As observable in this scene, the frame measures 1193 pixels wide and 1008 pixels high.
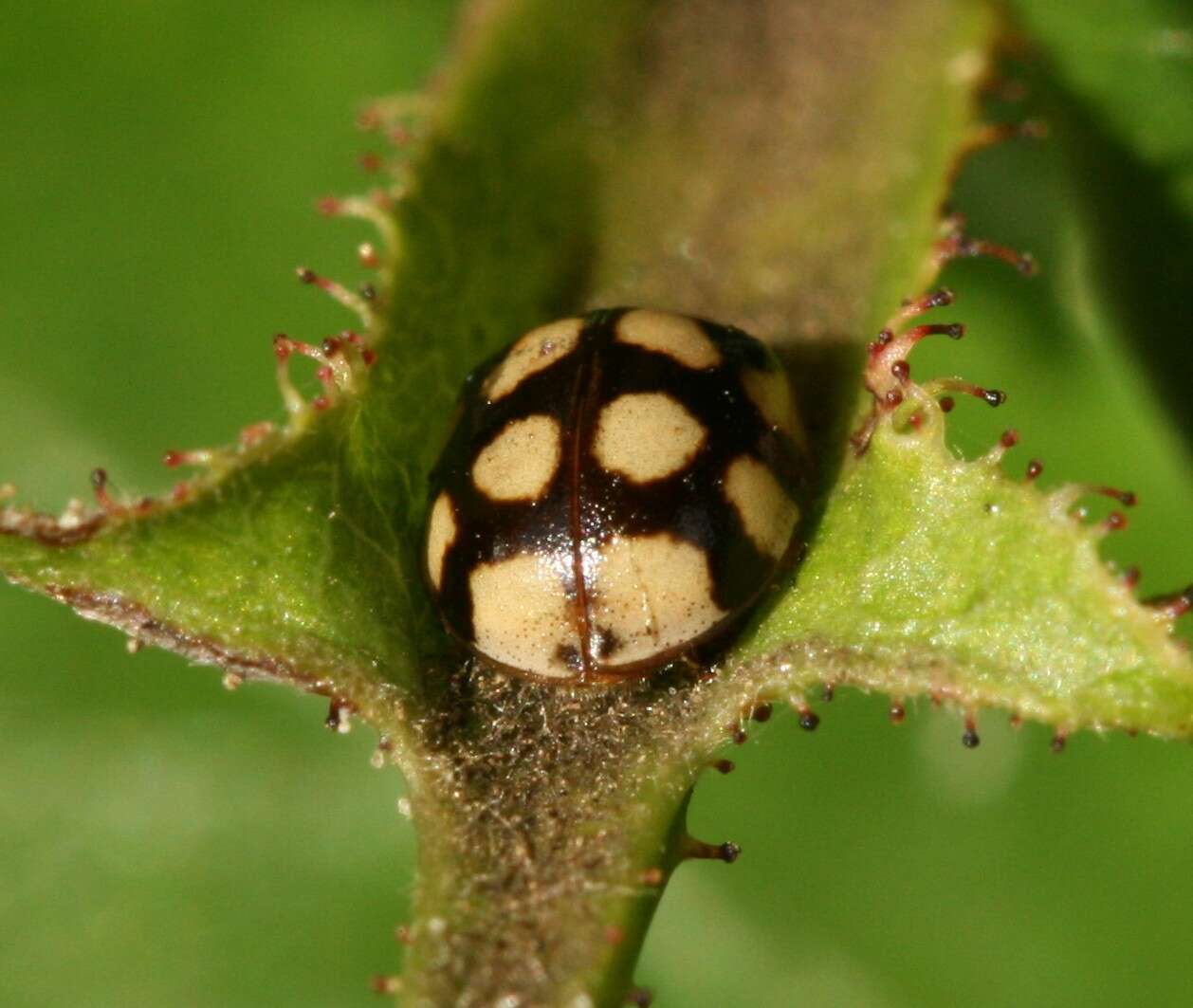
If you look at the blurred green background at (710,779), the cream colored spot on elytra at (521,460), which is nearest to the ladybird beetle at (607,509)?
the cream colored spot on elytra at (521,460)

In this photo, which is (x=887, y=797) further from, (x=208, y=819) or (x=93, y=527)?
(x=93, y=527)

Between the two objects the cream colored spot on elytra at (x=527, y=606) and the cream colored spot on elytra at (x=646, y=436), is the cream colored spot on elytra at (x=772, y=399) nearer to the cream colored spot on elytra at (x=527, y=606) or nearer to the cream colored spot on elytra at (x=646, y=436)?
the cream colored spot on elytra at (x=646, y=436)

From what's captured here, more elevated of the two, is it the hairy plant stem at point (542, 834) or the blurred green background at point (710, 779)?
the hairy plant stem at point (542, 834)

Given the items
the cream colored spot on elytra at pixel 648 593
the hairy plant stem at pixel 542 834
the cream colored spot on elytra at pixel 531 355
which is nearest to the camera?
the hairy plant stem at pixel 542 834

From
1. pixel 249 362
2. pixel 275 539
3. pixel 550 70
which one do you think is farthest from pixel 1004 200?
pixel 275 539

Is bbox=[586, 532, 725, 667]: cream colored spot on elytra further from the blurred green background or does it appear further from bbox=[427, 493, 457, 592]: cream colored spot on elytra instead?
the blurred green background

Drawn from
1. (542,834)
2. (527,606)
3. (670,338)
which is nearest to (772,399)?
(670,338)

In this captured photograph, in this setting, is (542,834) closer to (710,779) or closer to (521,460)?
(521,460)
